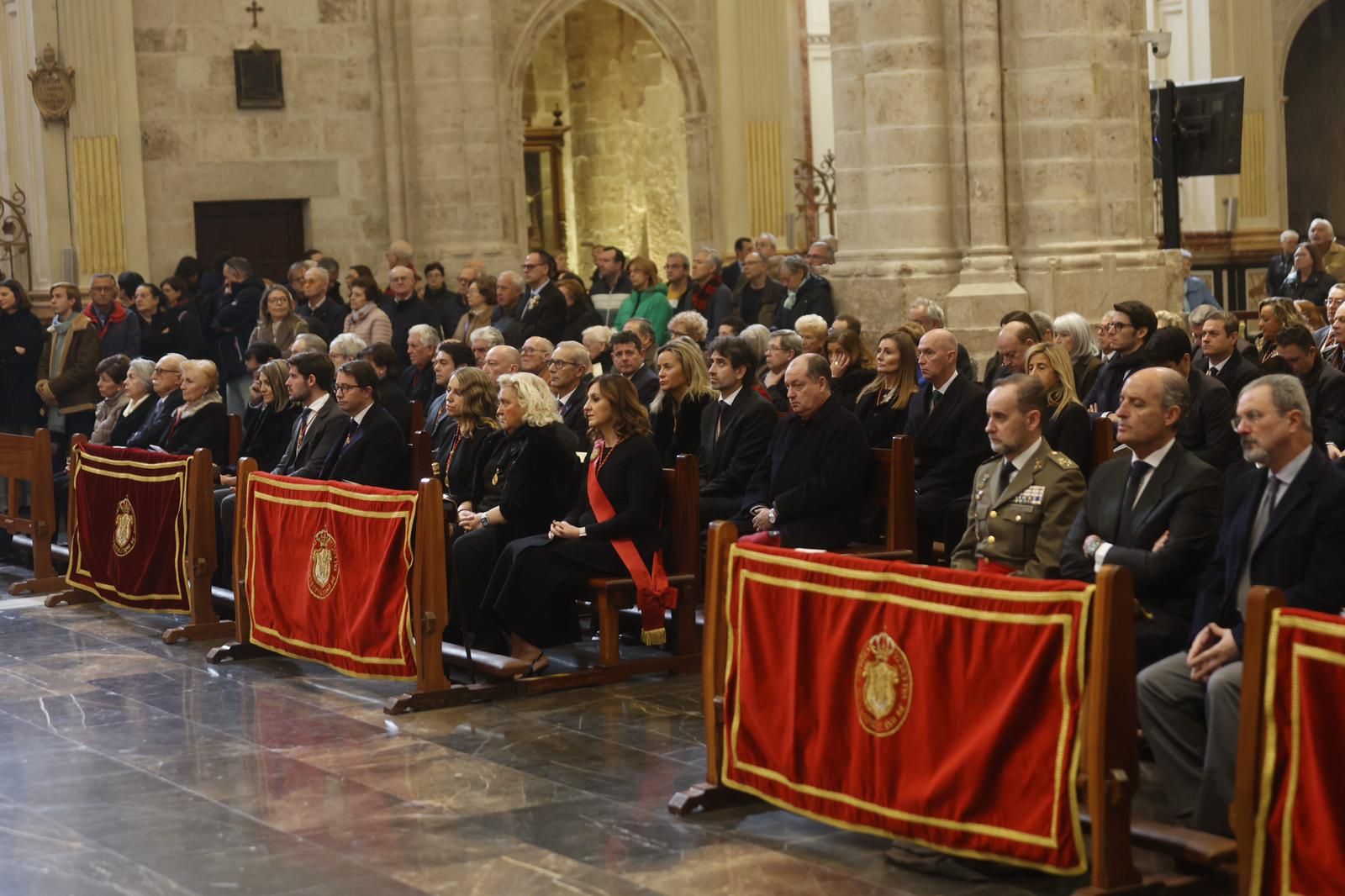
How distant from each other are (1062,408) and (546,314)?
5654mm

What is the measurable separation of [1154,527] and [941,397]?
2751 millimetres

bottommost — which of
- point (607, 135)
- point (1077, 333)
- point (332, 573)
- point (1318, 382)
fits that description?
point (332, 573)

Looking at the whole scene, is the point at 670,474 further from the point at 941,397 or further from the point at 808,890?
the point at 808,890

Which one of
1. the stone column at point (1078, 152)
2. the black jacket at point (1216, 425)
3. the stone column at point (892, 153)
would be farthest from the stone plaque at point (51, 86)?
the black jacket at point (1216, 425)

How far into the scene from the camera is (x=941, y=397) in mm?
8570

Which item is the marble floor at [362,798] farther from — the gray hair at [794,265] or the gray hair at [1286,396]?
the gray hair at [794,265]

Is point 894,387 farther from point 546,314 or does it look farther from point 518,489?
point 546,314

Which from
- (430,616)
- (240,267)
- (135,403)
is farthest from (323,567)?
(240,267)

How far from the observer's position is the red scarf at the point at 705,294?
1357 cm

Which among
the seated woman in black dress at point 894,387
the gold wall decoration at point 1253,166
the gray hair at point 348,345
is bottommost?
the seated woman in black dress at point 894,387

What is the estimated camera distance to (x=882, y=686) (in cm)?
535

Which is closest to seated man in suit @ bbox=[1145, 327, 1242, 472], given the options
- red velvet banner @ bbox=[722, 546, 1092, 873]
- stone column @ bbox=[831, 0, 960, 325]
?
red velvet banner @ bbox=[722, 546, 1092, 873]

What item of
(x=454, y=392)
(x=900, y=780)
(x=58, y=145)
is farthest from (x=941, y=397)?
(x=58, y=145)

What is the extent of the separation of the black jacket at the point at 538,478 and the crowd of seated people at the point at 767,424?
1cm
